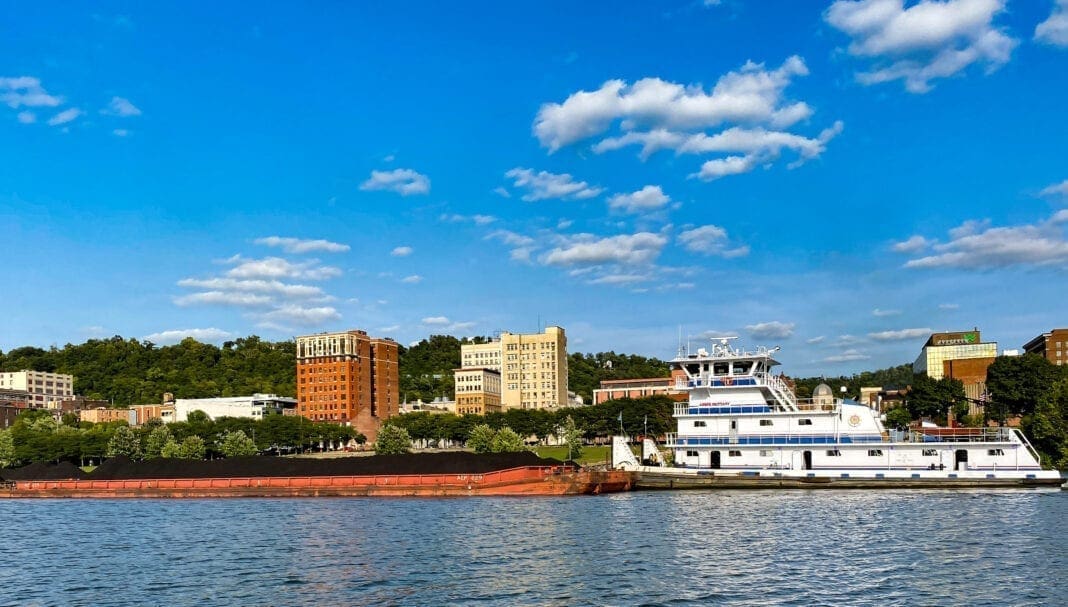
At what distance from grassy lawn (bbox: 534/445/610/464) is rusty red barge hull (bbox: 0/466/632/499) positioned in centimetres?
6103

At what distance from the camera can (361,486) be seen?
97188 millimetres

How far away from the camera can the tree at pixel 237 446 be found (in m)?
171

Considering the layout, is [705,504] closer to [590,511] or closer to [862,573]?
[590,511]

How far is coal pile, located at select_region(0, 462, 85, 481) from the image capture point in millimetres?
112875

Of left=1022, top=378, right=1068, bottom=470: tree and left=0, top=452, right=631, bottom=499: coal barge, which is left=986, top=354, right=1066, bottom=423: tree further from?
left=0, top=452, right=631, bottom=499: coal barge

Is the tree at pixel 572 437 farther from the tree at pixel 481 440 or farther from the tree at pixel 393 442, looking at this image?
the tree at pixel 393 442

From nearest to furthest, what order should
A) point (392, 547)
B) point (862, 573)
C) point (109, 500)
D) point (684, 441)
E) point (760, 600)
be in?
1. point (760, 600)
2. point (862, 573)
3. point (392, 547)
4. point (684, 441)
5. point (109, 500)

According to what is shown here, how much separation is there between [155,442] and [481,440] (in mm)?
59216

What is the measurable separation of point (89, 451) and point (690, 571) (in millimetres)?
165577

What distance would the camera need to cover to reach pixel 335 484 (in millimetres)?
98375

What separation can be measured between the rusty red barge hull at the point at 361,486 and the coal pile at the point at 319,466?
1554 millimetres

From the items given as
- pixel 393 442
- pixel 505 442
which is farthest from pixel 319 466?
pixel 393 442

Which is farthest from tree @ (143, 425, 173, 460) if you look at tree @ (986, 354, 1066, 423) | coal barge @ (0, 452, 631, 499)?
tree @ (986, 354, 1066, 423)

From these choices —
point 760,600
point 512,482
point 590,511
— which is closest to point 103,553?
point 590,511
